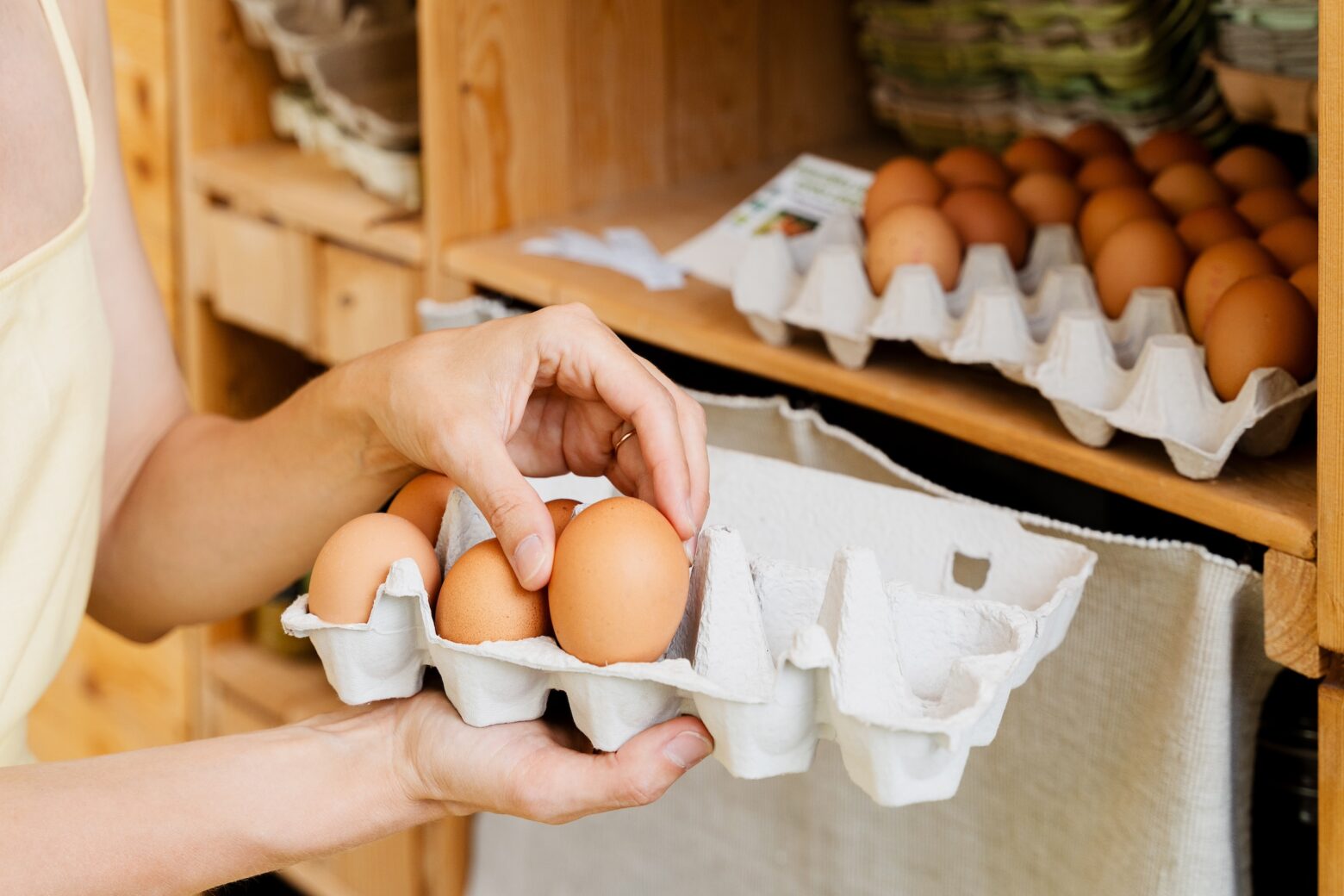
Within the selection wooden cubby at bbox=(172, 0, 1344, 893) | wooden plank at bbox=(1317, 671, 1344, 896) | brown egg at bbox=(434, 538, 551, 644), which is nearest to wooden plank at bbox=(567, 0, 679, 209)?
wooden cubby at bbox=(172, 0, 1344, 893)

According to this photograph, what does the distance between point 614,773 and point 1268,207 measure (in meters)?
0.69

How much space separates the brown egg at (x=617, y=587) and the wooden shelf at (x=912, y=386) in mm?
329

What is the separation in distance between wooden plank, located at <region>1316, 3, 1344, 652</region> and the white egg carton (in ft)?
0.26

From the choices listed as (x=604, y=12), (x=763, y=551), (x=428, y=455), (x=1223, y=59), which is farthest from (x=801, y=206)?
(x=428, y=455)

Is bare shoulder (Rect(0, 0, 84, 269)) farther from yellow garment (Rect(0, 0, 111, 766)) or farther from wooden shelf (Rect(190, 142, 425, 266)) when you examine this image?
Result: wooden shelf (Rect(190, 142, 425, 266))

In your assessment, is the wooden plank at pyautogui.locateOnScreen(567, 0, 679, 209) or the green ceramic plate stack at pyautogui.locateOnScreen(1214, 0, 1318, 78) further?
the wooden plank at pyautogui.locateOnScreen(567, 0, 679, 209)

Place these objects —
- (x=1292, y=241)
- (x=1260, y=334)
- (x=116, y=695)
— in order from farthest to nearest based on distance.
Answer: (x=116, y=695) → (x=1292, y=241) → (x=1260, y=334)

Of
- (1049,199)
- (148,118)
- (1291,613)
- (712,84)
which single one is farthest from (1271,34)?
(148,118)

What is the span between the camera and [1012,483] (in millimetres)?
1142

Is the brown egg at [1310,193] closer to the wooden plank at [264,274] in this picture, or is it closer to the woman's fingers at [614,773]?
the woman's fingers at [614,773]

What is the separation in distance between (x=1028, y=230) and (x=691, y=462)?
0.48 metres

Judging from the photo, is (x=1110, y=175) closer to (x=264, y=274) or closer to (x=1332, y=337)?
(x=1332, y=337)

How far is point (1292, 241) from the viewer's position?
3.20 feet

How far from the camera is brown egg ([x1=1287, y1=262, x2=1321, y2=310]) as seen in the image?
891 mm
